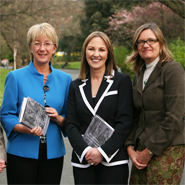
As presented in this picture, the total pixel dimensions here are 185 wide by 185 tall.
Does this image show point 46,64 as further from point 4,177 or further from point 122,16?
point 122,16

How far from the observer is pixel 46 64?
3125mm

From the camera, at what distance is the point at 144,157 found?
8.75 feet

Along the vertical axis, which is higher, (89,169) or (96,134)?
(96,134)

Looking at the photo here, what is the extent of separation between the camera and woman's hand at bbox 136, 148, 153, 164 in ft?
8.66

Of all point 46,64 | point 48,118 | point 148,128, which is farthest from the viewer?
point 46,64

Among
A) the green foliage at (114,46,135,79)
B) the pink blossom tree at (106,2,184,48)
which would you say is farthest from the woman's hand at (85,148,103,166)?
the green foliage at (114,46,135,79)

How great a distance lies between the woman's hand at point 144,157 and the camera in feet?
8.66

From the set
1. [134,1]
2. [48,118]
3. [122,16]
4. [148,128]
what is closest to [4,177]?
[48,118]

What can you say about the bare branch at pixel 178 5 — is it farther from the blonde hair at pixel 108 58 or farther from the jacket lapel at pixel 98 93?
the jacket lapel at pixel 98 93

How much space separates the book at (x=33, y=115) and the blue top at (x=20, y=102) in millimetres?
161

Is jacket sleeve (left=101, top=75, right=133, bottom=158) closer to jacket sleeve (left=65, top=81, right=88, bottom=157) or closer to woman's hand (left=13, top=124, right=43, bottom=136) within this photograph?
jacket sleeve (left=65, top=81, right=88, bottom=157)

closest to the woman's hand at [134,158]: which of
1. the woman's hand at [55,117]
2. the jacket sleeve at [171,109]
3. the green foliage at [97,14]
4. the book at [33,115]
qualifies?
the jacket sleeve at [171,109]

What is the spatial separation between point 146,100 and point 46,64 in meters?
1.30

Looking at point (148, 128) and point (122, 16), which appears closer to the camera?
point (148, 128)
